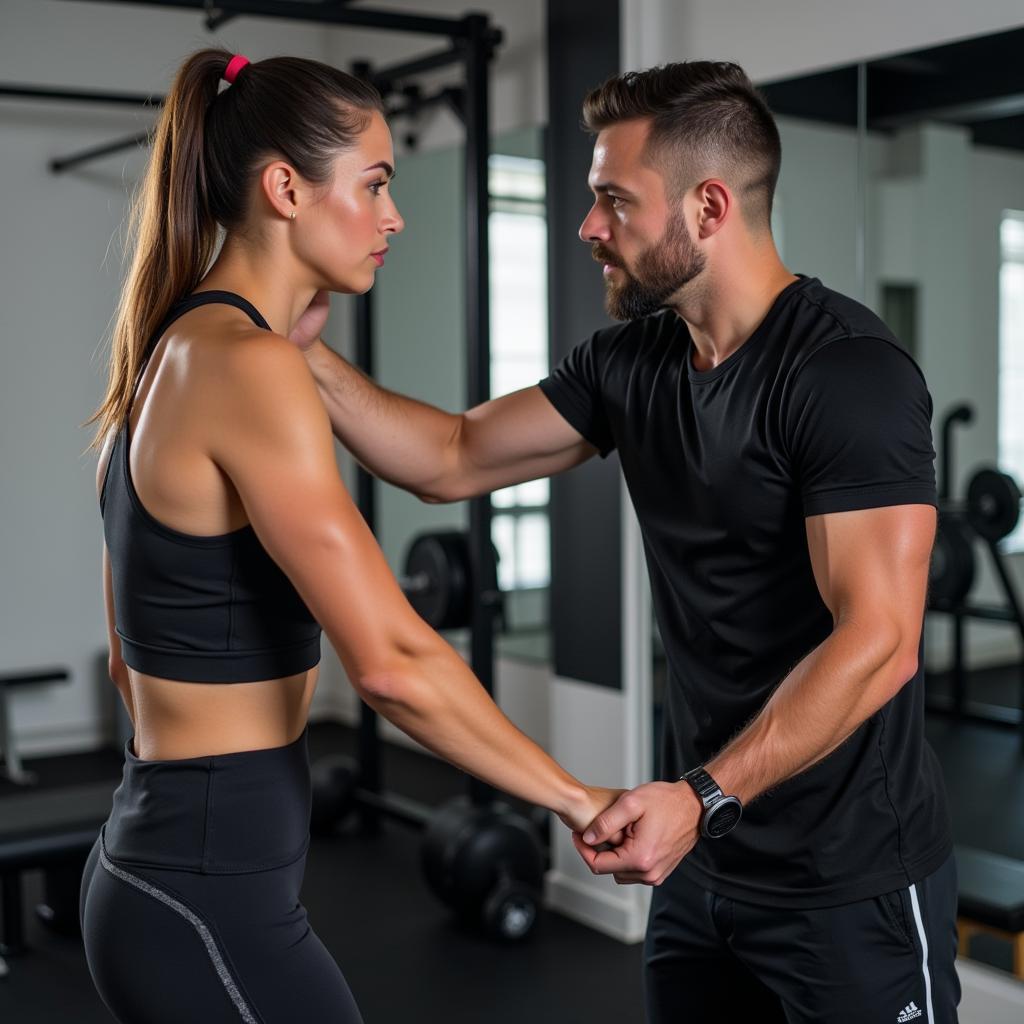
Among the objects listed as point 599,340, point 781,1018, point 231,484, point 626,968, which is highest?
point 599,340

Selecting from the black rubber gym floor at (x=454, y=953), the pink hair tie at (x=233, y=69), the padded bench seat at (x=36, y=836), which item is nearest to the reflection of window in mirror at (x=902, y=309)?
the black rubber gym floor at (x=454, y=953)

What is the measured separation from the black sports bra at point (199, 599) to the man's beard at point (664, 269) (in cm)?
58

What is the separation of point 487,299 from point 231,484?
2.30m

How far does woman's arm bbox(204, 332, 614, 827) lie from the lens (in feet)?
3.92

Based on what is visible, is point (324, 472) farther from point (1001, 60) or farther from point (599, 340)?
point (1001, 60)

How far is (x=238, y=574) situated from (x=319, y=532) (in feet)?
0.40

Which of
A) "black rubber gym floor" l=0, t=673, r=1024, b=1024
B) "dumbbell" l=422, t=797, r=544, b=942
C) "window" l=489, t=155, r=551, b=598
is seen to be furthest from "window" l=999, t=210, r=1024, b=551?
"window" l=489, t=155, r=551, b=598

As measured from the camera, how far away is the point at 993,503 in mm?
2633

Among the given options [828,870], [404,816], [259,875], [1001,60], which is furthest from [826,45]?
[404,816]

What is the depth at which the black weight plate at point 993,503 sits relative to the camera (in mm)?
2596

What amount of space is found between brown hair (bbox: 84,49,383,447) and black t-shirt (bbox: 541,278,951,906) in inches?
22.7

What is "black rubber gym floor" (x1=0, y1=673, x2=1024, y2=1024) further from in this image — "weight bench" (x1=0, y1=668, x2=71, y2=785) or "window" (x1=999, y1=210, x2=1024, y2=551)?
"weight bench" (x1=0, y1=668, x2=71, y2=785)

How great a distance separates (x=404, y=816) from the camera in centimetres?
386

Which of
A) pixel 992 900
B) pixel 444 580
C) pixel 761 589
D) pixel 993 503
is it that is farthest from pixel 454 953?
pixel 761 589
